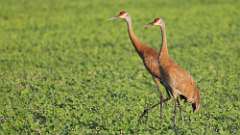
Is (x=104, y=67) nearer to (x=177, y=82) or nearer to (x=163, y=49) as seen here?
(x=163, y=49)

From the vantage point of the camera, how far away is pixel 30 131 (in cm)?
821

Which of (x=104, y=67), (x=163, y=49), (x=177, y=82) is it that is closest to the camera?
(x=177, y=82)

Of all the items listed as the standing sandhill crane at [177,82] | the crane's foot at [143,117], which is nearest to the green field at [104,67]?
the crane's foot at [143,117]

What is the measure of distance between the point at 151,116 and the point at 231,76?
280 cm

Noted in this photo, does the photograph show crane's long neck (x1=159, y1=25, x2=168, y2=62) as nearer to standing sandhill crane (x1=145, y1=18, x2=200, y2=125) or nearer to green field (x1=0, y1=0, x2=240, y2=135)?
standing sandhill crane (x1=145, y1=18, x2=200, y2=125)

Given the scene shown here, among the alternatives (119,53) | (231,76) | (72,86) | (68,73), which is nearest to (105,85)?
(72,86)

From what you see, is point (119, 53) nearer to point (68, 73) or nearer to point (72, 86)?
point (68, 73)

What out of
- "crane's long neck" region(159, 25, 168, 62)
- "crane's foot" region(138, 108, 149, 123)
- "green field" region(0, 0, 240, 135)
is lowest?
"crane's foot" region(138, 108, 149, 123)

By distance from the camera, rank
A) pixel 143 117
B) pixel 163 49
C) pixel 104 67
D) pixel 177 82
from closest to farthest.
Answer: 1. pixel 177 82
2. pixel 163 49
3. pixel 143 117
4. pixel 104 67

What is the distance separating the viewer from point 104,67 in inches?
485

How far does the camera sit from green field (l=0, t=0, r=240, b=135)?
856cm

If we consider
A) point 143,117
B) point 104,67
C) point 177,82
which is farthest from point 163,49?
point 104,67

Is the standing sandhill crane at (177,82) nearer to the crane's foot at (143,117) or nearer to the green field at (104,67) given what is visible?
the green field at (104,67)

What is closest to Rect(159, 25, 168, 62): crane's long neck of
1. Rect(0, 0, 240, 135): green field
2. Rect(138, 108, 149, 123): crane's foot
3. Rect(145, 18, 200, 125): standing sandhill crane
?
Rect(145, 18, 200, 125): standing sandhill crane
